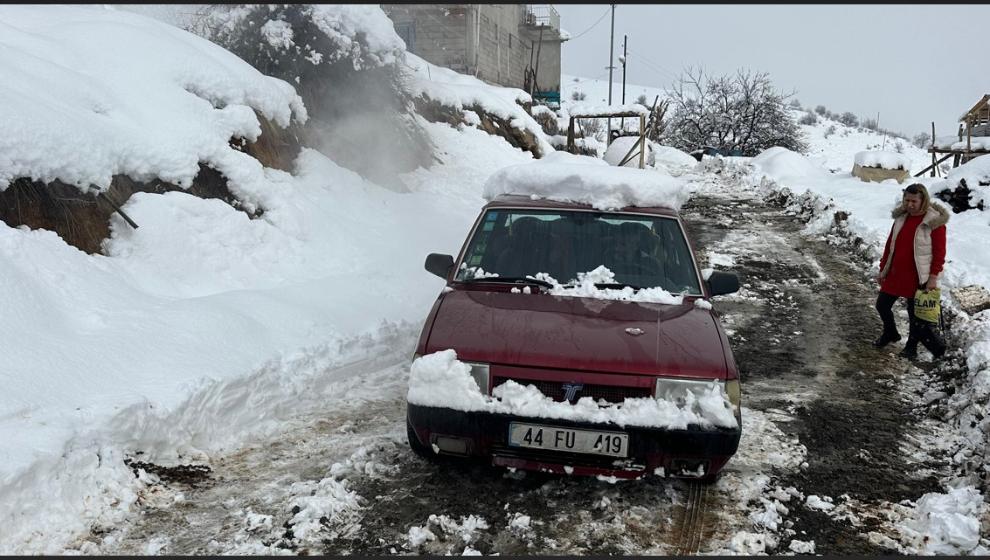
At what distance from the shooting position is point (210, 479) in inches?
138

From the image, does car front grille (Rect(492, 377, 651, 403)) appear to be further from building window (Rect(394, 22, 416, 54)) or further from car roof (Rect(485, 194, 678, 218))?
building window (Rect(394, 22, 416, 54))

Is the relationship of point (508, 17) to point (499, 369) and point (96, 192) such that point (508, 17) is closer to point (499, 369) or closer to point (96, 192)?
point (96, 192)

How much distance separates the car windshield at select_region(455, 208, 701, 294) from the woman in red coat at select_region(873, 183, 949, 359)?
Answer: 107 inches

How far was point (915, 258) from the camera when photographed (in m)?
5.48

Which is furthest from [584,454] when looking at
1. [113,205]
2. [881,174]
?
[881,174]

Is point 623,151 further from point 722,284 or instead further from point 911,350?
point 722,284

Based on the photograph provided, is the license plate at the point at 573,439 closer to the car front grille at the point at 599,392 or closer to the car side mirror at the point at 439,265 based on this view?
the car front grille at the point at 599,392

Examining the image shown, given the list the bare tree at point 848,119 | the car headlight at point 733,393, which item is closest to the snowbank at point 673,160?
the car headlight at point 733,393

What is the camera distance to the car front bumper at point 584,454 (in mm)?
3018

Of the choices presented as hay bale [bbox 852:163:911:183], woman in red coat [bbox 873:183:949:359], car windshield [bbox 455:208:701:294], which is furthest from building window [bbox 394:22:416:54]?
car windshield [bbox 455:208:701:294]

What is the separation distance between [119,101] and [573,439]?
6.11m

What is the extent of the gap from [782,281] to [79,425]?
26.8ft

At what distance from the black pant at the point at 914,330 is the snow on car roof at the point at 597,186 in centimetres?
246

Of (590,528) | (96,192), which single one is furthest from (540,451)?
(96,192)
